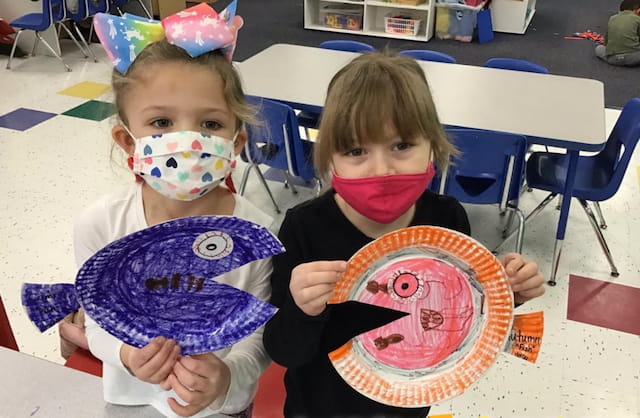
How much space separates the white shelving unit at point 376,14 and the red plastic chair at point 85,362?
5.99 m

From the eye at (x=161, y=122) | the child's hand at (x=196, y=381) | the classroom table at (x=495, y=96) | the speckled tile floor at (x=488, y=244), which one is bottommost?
the speckled tile floor at (x=488, y=244)

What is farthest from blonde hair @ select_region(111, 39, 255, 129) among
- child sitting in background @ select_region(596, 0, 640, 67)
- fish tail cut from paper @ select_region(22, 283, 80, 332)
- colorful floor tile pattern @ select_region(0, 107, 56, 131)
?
child sitting in background @ select_region(596, 0, 640, 67)

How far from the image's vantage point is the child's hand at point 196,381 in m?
0.79

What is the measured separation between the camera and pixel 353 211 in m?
1.05

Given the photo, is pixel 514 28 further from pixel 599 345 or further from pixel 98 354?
pixel 98 354

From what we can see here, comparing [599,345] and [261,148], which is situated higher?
[261,148]

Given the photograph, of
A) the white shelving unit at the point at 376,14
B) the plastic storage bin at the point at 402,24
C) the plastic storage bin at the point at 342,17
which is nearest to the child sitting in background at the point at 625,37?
the white shelving unit at the point at 376,14

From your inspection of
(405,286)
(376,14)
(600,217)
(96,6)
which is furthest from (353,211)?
(376,14)

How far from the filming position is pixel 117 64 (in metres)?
1.00

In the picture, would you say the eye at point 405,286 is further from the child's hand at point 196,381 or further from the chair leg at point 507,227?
the chair leg at point 507,227

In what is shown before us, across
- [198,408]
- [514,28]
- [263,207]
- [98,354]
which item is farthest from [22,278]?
[514,28]

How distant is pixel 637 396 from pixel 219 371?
1.88 meters

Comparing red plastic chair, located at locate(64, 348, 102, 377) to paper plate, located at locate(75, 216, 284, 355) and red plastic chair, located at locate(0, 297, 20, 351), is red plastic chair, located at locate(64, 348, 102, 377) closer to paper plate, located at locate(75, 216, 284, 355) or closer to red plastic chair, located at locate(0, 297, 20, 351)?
red plastic chair, located at locate(0, 297, 20, 351)

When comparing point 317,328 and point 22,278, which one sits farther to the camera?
point 22,278
